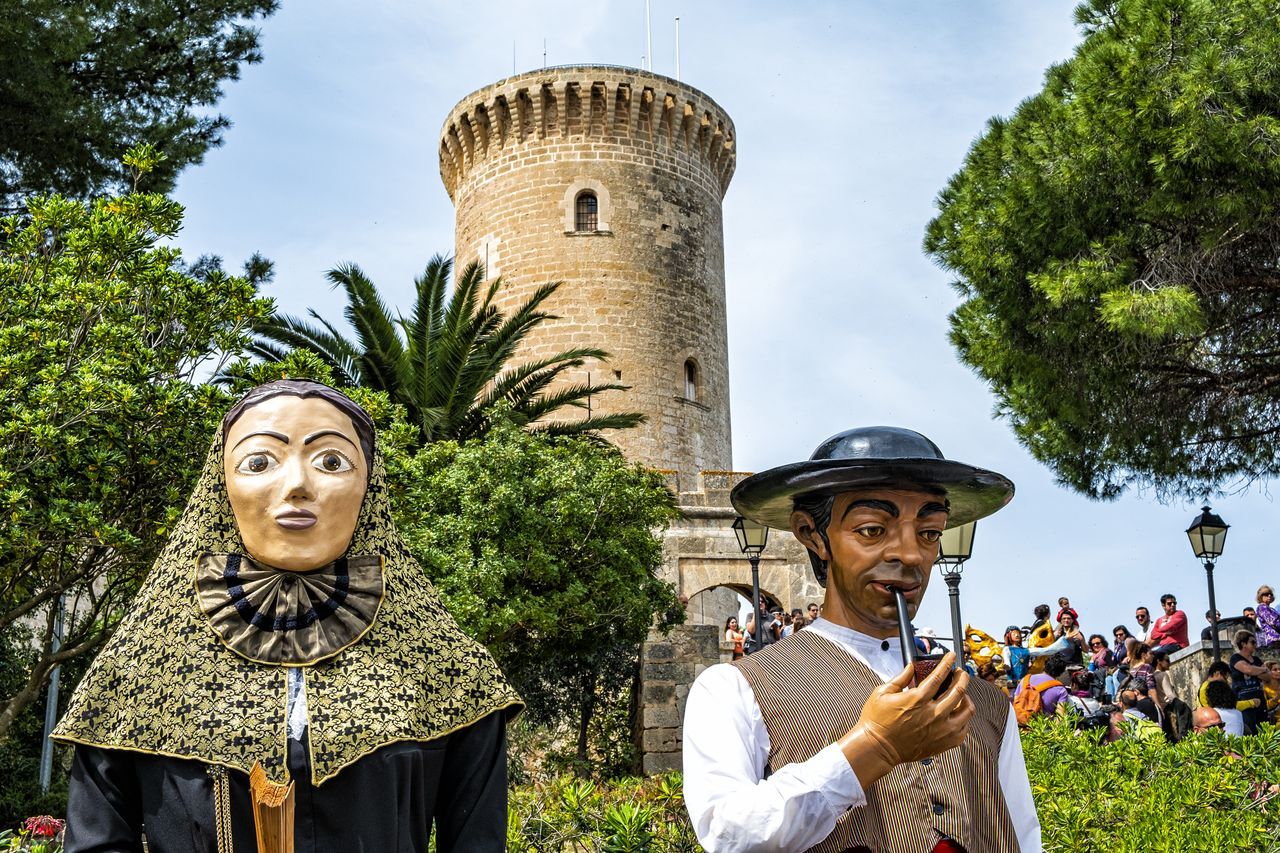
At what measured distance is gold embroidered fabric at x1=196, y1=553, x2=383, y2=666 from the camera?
2574 mm

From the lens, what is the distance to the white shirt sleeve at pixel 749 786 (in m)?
2.41

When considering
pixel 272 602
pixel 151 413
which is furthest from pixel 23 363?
pixel 272 602

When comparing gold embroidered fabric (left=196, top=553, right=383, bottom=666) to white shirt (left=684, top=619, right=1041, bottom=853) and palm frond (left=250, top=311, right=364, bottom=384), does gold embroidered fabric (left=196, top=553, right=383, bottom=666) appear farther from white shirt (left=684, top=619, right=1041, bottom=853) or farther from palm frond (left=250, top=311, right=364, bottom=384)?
palm frond (left=250, top=311, right=364, bottom=384)

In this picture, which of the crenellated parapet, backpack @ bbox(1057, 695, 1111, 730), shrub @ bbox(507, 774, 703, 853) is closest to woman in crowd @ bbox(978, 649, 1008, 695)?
backpack @ bbox(1057, 695, 1111, 730)

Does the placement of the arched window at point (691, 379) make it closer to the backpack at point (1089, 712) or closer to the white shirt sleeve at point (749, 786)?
the backpack at point (1089, 712)

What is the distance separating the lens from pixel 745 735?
2639mm

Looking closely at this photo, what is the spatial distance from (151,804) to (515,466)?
A: 1286cm

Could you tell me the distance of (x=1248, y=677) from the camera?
9.55 metres

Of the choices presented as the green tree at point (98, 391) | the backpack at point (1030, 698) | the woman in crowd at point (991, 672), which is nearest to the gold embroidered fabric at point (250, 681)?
the green tree at point (98, 391)

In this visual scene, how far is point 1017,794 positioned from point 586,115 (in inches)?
1047

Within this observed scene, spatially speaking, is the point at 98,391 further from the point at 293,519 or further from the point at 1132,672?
the point at 1132,672

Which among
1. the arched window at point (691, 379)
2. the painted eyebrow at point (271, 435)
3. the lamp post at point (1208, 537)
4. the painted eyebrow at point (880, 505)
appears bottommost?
the painted eyebrow at point (880, 505)

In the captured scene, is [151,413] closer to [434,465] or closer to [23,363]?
[23,363]

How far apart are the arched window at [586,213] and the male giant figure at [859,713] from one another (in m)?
25.1
